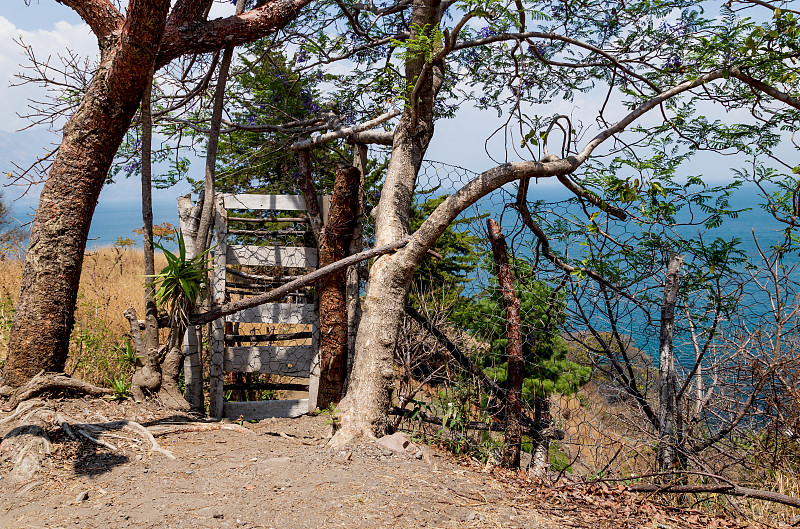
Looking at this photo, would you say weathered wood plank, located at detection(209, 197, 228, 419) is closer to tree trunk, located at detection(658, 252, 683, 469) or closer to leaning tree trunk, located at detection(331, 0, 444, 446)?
leaning tree trunk, located at detection(331, 0, 444, 446)

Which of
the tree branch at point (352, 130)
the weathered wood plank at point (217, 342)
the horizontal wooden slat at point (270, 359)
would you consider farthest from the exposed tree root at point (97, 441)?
the tree branch at point (352, 130)

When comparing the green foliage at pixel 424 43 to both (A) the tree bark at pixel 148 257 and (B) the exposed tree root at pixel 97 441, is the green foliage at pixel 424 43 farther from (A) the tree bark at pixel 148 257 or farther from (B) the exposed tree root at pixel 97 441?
(B) the exposed tree root at pixel 97 441

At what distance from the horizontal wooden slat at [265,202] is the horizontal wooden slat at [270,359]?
1512mm

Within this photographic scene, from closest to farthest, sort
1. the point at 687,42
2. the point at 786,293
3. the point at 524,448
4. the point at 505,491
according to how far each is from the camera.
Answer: the point at 505,491, the point at 786,293, the point at 687,42, the point at 524,448

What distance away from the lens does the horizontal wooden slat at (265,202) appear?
582 centimetres

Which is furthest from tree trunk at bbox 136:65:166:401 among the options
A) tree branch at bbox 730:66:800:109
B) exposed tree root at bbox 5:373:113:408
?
tree branch at bbox 730:66:800:109

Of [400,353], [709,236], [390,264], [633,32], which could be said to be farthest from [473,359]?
[633,32]

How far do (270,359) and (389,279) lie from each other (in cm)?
204

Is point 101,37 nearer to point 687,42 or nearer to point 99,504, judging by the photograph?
point 99,504

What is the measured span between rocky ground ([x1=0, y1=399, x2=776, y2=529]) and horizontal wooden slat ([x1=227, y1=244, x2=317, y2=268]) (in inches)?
80.6

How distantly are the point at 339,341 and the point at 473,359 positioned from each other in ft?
4.67

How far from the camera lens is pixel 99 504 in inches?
120

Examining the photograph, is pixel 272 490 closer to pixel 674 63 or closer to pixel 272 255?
pixel 272 255

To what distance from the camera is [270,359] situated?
590 centimetres
